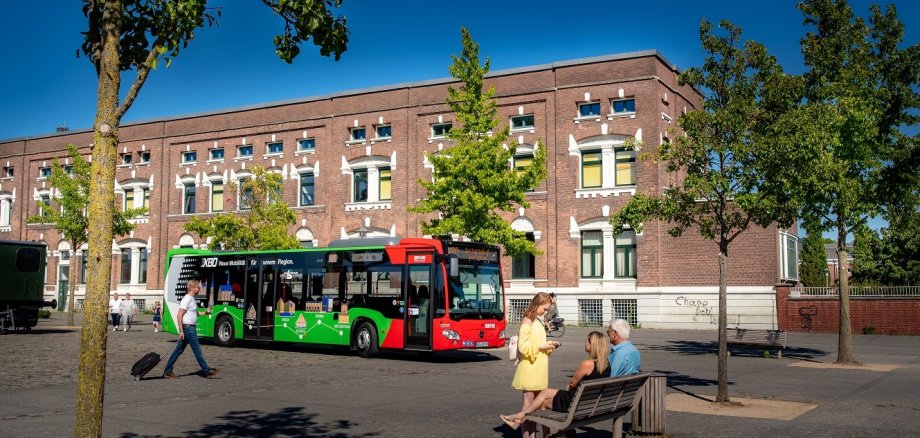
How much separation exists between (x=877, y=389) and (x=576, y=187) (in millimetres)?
22064

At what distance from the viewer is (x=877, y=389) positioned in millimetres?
14445

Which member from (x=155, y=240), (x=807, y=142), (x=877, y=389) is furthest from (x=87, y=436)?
(x=155, y=240)

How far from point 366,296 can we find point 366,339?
3.72ft

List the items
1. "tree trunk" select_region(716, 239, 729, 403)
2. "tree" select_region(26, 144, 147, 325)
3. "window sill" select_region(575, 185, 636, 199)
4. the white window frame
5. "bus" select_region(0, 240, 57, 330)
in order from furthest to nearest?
"tree" select_region(26, 144, 147, 325) → "window sill" select_region(575, 185, 636, 199) → the white window frame → "bus" select_region(0, 240, 57, 330) → "tree trunk" select_region(716, 239, 729, 403)

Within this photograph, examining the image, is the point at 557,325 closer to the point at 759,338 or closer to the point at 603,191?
the point at 759,338

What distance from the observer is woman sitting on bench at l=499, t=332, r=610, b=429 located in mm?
8484

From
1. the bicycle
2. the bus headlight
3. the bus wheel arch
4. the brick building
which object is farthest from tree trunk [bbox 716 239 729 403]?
the brick building

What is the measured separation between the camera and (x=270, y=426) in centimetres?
1016

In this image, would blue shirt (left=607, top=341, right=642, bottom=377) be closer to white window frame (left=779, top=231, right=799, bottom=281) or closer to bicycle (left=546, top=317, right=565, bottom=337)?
bicycle (left=546, top=317, right=565, bottom=337)

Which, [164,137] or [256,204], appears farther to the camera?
[164,137]

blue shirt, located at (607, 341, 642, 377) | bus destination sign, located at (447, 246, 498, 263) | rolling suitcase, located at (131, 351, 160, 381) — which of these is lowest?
rolling suitcase, located at (131, 351, 160, 381)

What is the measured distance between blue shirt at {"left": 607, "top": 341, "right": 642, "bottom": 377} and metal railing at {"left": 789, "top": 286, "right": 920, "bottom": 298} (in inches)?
1030

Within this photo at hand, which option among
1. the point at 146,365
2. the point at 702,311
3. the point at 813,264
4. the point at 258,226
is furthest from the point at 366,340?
the point at 813,264

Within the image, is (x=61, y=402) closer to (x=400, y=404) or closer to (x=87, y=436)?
(x=400, y=404)
